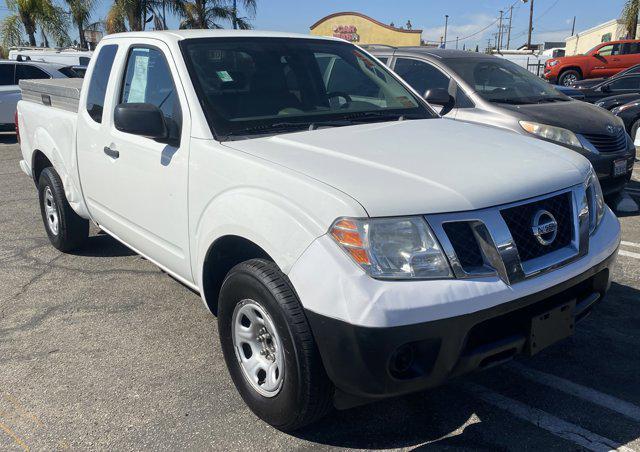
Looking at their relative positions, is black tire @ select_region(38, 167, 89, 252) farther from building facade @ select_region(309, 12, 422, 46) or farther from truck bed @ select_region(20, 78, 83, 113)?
building facade @ select_region(309, 12, 422, 46)

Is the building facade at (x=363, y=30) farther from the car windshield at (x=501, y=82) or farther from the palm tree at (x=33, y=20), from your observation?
the car windshield at (x=501, y=82)

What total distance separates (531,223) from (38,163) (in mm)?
4780

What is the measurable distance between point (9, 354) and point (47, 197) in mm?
2163

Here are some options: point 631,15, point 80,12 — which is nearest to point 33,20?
point 80,12

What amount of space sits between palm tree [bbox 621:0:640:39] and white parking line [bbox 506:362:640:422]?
2795 cm

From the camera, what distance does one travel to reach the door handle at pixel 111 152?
3918 millimetres

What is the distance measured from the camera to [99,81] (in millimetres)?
4371

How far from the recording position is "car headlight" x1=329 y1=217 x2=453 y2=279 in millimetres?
2297

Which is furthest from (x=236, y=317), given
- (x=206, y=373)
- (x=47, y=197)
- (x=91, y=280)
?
(x=47, y=197)

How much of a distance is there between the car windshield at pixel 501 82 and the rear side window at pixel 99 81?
4.20 m

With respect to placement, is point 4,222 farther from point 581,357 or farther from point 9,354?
point 581,357

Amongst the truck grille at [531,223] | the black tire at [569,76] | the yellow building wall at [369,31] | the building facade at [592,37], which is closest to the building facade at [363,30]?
the yellow building wall at [369,31]

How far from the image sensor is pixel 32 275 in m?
5.02

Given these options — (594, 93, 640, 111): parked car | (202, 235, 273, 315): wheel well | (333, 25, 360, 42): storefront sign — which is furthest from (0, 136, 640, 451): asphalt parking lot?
(333, 25, 360, 42): storefront sign
